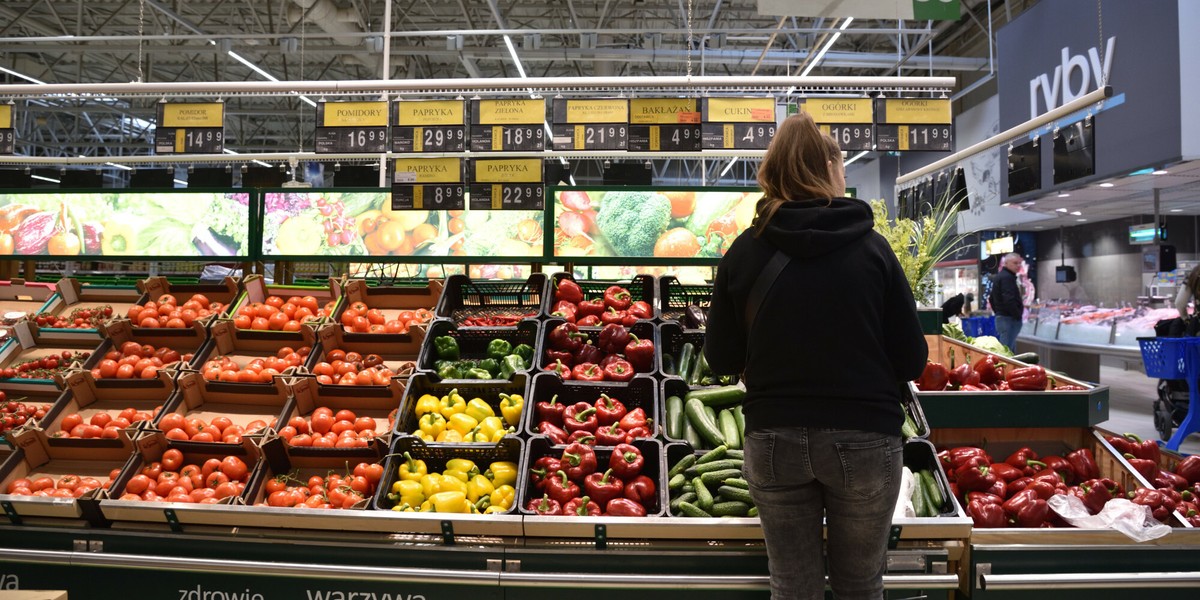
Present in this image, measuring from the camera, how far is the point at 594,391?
3432 millimetres

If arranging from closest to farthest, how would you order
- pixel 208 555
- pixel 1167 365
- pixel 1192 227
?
pixel 208 555 < pixel 1167 365 < pixel 1192 227

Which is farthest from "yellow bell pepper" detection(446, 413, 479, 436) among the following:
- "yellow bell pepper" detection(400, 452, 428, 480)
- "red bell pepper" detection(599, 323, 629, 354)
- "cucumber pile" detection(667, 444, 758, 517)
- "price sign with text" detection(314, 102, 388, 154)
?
"price sign with text" detection(314, 102, 388, 154)

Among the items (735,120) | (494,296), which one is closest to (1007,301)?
(735,120)

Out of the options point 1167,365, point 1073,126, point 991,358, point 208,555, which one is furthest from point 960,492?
point 1073,126

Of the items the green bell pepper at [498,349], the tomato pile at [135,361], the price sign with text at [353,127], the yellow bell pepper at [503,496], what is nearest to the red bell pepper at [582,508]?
the yellow bell pepper at [503,496]

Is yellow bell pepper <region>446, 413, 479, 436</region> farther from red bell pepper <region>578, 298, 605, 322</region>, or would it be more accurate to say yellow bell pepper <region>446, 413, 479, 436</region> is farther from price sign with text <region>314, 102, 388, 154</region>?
price sign with text <region>314, 102, 388, 154</region>

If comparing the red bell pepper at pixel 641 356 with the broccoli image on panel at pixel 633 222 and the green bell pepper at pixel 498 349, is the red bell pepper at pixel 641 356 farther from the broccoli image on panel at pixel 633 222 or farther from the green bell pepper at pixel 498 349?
the broccoli image on panel at pixel 633 222

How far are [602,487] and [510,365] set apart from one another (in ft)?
3.11

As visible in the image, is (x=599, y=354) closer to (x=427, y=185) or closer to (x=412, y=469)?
(x=412, y=469)

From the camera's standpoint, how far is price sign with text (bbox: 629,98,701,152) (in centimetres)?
571

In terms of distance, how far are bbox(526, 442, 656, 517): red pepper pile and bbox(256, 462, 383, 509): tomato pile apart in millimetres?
730

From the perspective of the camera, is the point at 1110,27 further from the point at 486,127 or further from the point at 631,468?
the point at 631,468

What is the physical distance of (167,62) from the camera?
61.1ft

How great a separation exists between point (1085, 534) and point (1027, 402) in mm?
858
